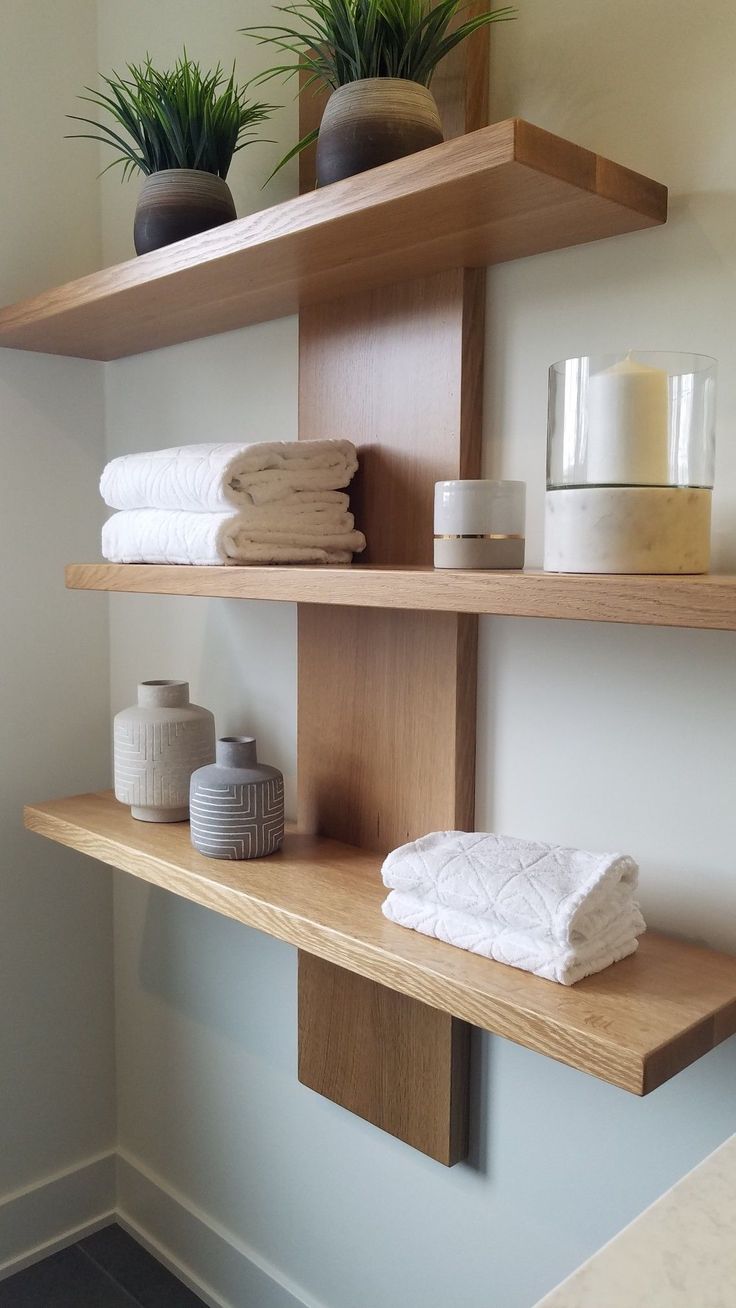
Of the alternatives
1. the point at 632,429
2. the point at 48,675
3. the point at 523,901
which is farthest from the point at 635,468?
the point at 48,675

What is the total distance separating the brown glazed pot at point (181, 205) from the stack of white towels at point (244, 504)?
0.82ft

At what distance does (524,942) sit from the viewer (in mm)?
830

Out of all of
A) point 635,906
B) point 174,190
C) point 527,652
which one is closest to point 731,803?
point 635,906

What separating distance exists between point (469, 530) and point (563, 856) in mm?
286

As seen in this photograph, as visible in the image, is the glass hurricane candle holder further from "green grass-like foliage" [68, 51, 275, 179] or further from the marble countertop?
"green grass-like foliage" [68, 51, 275, 179]

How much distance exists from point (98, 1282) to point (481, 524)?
135cm

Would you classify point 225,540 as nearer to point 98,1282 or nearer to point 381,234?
point 381,234

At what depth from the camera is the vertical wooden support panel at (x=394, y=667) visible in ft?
3.40

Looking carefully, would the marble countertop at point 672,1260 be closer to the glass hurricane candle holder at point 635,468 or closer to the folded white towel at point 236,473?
the glass hurricane candle holder at point 635,468

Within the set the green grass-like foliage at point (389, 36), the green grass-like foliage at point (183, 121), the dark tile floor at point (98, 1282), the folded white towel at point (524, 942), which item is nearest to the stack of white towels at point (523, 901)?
the folded white towel at point (524, 942)

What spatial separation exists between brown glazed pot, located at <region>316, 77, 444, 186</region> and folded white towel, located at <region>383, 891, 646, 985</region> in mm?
655

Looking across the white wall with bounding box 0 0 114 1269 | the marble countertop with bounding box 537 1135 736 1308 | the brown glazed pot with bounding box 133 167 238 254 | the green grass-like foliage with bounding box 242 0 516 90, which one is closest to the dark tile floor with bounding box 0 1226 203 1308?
the white wall with bounding box 0 0 114 1269

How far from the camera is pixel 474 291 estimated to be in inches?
40.2

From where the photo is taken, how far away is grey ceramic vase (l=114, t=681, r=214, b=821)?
1.28 meters
